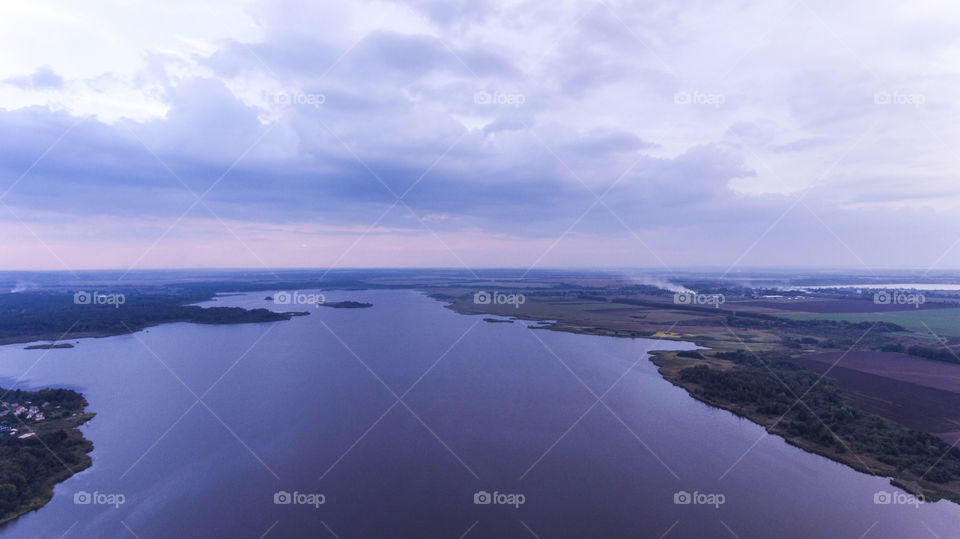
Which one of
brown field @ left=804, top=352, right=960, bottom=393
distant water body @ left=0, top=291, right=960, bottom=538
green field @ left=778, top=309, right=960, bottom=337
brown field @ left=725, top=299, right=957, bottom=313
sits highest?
brown field @ left=725, top=299, right=957, bottom=313

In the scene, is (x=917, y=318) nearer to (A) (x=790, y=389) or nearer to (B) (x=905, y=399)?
(B) (x=905, y=399)

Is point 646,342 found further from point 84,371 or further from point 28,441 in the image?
point 84,371

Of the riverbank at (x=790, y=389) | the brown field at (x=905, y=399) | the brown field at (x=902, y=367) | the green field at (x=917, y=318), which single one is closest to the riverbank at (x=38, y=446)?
the riverbank at (x=790, y=389)

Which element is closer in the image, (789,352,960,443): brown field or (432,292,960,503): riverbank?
(432,292,960,503): riverbank

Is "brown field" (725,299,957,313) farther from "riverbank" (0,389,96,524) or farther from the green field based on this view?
"riverbank" (0,389,96,524)

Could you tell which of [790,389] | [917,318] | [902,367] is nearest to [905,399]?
[790,389]

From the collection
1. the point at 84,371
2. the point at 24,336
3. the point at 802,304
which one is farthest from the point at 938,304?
the point at 24,336

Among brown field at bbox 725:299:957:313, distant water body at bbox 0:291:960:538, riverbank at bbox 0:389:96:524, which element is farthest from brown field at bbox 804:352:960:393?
riverbank at bbox 0:389:96:524
